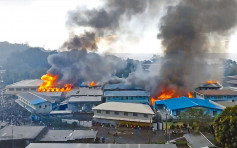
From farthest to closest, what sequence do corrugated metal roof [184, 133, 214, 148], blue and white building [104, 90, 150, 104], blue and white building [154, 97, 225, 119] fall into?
blue and white building [104, 90, 150, 104] < blue and white building [154, 97, 225, 119] < corrugated metal roof [184, 133, 214, 148]

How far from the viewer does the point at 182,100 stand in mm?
36188

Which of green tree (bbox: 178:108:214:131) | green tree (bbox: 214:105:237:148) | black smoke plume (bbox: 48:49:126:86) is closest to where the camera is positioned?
green tree (bbox: 214:105:237:148)

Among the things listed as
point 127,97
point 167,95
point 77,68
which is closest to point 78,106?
point 127,97

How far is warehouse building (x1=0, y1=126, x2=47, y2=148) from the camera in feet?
76.8

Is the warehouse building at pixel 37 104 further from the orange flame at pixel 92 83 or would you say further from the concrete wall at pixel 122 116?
the orange flame at pixel 92 83

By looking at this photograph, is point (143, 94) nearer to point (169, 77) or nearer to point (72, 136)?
point (169, 77)

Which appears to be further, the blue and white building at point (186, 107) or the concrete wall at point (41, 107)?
the concrete wall at point (41, 107)

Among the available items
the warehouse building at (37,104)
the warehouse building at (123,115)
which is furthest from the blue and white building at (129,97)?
the warehouse building at (37,104)

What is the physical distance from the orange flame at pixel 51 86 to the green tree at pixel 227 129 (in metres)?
35.1

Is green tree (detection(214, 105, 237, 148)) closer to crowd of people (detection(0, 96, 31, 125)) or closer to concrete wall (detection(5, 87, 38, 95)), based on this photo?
crowd of people (detection(0, 96, 31, 125))

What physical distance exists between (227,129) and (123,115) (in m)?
14.9

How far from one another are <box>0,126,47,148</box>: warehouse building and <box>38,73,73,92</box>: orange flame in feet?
78.9

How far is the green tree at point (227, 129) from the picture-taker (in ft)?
64.3

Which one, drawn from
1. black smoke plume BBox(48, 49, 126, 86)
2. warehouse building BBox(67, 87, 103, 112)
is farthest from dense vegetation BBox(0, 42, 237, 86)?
warehouse building BBox(67, 87, 103, 112)
